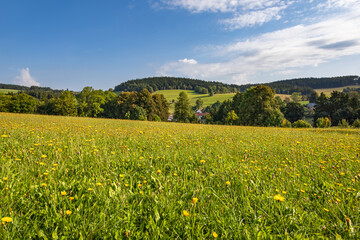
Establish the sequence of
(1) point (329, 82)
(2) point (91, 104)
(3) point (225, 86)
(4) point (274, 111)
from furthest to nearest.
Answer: (3) point (225, 86)
(1) point (329, 82)
(2) point (91, 104)
(4) point (274, 111)

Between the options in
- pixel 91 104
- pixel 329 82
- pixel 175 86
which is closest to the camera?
pixel 91 104

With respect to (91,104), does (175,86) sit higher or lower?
higher

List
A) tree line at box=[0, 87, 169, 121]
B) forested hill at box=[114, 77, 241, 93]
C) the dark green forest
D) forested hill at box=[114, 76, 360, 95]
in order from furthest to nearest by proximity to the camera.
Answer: forested hill at box=[114, 77, 241, 93], forested hill at box=[114, 76, 360, 95], tree line at box=[0, 87, 169, 121], the dark green forest

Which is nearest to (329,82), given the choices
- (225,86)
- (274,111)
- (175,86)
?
(225,86)

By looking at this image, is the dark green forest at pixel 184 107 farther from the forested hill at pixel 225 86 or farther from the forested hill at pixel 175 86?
the forested hill at pixel 175 86

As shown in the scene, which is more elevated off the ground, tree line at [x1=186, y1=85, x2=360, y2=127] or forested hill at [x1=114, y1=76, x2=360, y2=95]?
forested hill at [x1=114, y1=76, x2=360, y2=95]

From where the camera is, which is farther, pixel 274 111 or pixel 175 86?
pixel 175 86

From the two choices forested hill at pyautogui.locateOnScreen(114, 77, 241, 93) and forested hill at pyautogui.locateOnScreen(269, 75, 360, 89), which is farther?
forested hill at pyautogui.locateOnScreen(269, 75, 360, 89)

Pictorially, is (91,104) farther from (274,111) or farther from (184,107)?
(274,111)

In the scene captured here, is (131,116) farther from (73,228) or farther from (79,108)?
(73,228)

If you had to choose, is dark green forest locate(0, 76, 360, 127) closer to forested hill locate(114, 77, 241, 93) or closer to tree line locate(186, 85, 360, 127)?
tree line locate(186, 85, 360, 127)

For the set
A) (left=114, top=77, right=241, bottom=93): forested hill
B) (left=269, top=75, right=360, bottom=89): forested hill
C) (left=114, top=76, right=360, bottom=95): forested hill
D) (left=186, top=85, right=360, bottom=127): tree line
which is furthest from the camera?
(left=269, top=75, right=360, bottom=89): forested hill

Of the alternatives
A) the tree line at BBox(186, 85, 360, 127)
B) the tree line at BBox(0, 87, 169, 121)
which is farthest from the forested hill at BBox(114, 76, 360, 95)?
the tree line at BBox(186, 85, 360, 127)

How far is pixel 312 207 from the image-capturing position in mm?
2475
